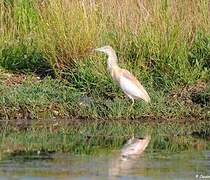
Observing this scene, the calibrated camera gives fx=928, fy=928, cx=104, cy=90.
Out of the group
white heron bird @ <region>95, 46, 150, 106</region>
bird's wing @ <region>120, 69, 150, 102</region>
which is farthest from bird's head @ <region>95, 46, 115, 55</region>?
bird's wing @ <region>120, 69, 150, 102</region>

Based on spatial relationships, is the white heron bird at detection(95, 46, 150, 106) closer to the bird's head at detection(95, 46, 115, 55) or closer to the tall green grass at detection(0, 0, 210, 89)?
the bird's head at detection(95, 46, 115, 55)

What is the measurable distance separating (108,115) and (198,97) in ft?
4.64

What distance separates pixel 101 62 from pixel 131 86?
4.41ft

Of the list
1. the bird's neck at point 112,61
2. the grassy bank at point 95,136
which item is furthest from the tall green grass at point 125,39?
the grassy bank at point 95,136

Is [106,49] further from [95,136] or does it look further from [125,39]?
[95,136]

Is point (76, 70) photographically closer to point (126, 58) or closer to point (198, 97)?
point (126, 58)

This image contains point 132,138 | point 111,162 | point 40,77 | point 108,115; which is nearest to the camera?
point 111,162

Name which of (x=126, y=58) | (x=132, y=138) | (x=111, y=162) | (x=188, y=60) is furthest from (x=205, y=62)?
(x=111, y=162)

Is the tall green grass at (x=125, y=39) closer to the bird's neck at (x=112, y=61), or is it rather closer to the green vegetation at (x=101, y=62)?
the green vegetation at (x=101, y=62)

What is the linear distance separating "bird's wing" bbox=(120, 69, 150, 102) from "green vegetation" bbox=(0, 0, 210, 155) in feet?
0.56

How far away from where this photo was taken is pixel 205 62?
45.1 ft

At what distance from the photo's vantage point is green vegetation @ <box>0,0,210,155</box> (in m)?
12.2

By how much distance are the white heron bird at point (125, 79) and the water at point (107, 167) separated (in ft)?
7.91

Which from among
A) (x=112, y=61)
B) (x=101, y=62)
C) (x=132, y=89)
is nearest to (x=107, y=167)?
(x=132, y=89)
